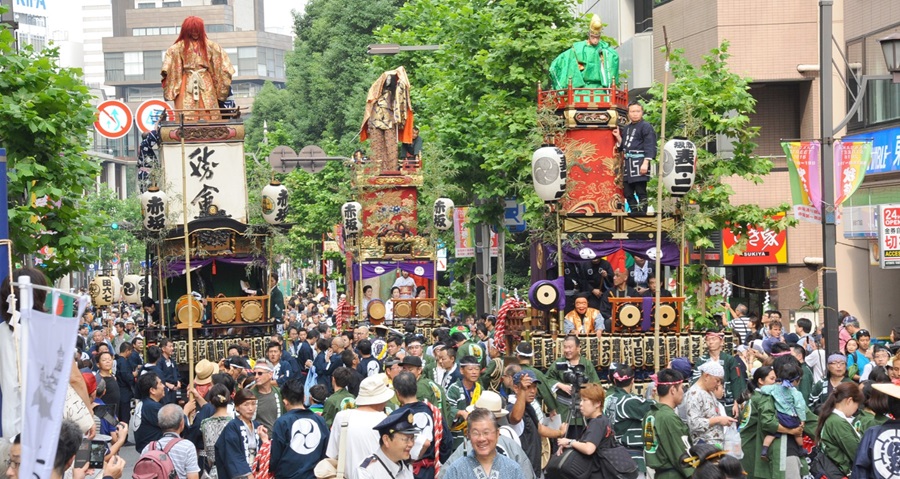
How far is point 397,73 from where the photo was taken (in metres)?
39.5

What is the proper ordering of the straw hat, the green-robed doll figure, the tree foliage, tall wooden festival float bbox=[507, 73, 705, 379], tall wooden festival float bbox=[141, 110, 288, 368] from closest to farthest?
the straw hat
tall wooden festival float bbox=[507, 73, 705, 379]
the green-robed doll figure
tall wooden festival float bbox=[141, 110, 288, 368]
the tree foliage

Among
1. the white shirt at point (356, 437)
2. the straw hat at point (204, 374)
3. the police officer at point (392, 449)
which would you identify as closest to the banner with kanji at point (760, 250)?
the straw hat at point (204, 374)

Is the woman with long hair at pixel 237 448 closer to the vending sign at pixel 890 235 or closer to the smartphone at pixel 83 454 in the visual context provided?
the smartphone at pixel 83 454

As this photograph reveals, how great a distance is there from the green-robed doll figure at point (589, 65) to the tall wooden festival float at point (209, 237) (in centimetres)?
636

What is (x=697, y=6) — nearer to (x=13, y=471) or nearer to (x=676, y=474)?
(x=676, y=474)

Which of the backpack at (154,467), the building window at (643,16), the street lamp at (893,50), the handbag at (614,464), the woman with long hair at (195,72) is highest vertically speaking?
the building window at (643,16)

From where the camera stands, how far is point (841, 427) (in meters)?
10.8

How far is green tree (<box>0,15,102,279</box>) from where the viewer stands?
16984 mm

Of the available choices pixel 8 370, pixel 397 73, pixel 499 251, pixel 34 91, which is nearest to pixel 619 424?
pixel 8 370

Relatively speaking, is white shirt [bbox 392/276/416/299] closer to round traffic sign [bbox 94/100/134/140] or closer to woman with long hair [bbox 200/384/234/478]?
round traffic sign [bbox 94/100/134/140]

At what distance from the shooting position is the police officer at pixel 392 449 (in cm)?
862

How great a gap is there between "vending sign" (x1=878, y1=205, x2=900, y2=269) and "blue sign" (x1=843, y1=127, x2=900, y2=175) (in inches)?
138

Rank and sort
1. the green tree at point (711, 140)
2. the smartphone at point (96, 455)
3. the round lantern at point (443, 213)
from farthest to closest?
the round lantern at point (443, 213) → the green tree at point (711, 140) → the smartphone at point (96, 455)

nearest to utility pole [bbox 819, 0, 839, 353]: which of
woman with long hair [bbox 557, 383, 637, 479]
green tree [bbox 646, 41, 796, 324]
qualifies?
green tree [bbox 646, 41, 796, 324]
